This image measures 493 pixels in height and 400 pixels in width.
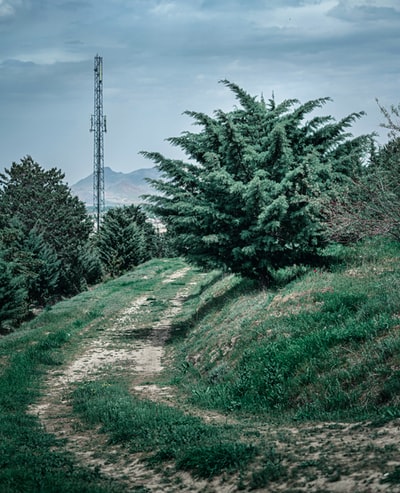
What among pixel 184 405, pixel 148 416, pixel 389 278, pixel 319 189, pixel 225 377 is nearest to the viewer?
pixel 148 416

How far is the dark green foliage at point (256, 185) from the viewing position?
1630 cm

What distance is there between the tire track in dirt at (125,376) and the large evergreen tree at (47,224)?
1776 centimetres

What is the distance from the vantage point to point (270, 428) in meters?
7.99

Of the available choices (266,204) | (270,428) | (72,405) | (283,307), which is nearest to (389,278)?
(283,307)

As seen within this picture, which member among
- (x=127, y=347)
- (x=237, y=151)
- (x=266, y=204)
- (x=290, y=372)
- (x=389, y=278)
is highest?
(x=237, y=151)

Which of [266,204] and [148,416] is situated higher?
[266,204]

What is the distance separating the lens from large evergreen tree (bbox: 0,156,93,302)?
42.1m

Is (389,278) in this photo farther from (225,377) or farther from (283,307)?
(225,377)

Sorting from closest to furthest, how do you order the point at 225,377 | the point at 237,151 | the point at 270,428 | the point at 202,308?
the point at 270,428
the point at 225,377
the point at 237,151
the point at 202,308

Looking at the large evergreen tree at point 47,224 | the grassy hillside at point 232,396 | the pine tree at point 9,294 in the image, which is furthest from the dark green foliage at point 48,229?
the grassy hillside at point 232,396

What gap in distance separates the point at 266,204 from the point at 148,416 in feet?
28.8

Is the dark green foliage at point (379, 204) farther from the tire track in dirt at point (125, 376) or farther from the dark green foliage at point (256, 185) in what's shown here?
the tire track in dirt at point (125, 376)

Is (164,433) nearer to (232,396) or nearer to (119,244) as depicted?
(232,396)

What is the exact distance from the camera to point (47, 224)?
4888cm
